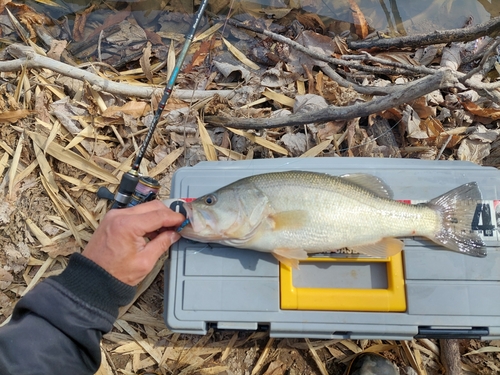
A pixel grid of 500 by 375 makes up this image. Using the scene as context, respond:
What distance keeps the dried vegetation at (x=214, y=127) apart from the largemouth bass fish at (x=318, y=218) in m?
0.88

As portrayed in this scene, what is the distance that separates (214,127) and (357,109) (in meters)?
1.26

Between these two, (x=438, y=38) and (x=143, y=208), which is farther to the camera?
(x=438, y=38)

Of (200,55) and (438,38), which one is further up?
(438,38)

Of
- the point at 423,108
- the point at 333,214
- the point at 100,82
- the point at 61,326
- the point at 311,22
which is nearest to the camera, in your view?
the point at 61,326

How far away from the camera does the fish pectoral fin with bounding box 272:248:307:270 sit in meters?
2.24

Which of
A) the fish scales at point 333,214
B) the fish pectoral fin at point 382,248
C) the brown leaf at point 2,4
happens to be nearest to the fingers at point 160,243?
the fish scales at point 333,214

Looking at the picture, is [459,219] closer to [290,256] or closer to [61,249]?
[290,256]

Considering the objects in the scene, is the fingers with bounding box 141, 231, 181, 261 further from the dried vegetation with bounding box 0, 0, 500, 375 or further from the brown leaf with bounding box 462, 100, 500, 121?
the brown leaf with bounding box 462, 100, 500, 121

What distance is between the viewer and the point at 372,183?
7.91 feet

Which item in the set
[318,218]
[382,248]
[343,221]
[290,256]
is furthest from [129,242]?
[382,248]

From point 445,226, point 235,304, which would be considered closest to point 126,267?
point 235,304

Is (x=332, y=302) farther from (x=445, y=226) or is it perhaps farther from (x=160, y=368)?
(x=160, y=368)

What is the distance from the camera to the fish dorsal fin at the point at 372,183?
7.87 ft

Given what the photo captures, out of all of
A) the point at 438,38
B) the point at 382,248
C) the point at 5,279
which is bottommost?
the point at 5,279
